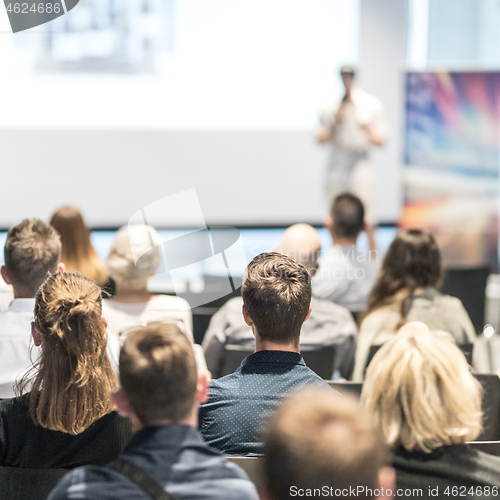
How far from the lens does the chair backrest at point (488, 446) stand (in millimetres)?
1331

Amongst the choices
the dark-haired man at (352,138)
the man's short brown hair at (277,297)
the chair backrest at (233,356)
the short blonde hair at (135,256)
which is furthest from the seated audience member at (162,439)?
the dark-haired man at (352,138)

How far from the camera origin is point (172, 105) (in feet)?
19.6

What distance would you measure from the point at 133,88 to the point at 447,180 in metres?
3.13

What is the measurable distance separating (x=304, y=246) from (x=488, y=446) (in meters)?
1.59

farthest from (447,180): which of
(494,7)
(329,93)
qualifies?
(494,7)

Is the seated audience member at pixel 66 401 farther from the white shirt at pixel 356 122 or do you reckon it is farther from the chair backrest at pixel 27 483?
the white shirt at pixel 356 122

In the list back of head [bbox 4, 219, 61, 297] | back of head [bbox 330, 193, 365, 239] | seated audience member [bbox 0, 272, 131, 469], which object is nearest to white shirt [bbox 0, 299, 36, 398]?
back of head [bbox 4, 219, 61, 297]

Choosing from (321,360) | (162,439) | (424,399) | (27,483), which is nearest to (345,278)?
(321,360)

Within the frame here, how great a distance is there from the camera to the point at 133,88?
5789 millimetres

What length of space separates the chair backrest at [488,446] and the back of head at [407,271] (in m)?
1.25

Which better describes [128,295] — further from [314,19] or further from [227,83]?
[314,19]

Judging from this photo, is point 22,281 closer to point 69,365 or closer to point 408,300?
point 69,365

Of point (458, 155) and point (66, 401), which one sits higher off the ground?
point (458, 155)

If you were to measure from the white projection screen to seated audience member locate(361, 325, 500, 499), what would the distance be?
16.4 feet
